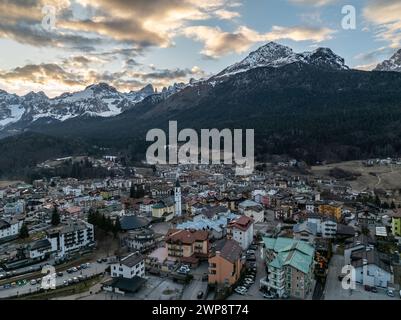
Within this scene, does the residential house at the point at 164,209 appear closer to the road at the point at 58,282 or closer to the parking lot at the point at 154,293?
the road at the point at 58,282

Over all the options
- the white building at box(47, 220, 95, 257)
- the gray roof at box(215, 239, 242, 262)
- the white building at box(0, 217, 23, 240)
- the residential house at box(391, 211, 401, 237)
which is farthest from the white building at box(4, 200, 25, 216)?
the residential house at box(391, 211, 401, 237)

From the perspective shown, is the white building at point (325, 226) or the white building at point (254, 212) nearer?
the white building at point (325, 226)

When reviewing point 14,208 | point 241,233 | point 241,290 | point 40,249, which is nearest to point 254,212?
point 241,233

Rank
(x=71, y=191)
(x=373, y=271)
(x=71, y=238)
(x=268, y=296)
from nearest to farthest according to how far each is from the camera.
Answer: (x=268, y=296), (x=373, y=271), (x=71, y=238), (x=71, y=191)

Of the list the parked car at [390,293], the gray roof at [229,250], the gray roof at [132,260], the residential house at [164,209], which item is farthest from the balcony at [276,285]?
the residential house at [164,209]

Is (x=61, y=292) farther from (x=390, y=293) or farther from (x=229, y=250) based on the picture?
(x=390, y=293)

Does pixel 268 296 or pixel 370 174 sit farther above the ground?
pixel 370 174

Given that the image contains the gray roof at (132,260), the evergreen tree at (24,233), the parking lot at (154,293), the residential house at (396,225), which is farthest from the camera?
the evergreen tree at (24,233)

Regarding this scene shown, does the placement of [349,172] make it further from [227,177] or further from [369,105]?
[369,105]
